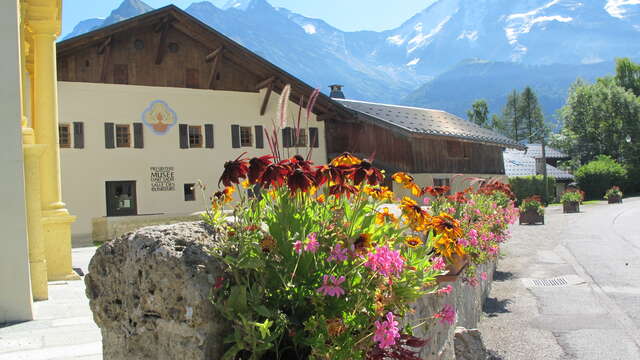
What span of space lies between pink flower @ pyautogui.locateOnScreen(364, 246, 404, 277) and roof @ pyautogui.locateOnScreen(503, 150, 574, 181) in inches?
2061

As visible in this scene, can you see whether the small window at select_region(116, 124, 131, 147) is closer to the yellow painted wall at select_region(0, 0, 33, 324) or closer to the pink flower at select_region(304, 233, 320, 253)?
the yellow painted wall at select_region(0, 0, 33, 324)

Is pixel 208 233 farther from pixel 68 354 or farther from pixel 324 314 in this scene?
pixel 68 354

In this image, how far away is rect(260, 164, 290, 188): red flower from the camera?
2256 millimetres

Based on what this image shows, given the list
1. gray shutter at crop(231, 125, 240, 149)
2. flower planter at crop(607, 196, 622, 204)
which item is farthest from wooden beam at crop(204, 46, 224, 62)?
flower planter at crop(607, 196, 622, 204)

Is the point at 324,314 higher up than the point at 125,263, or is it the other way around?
the point at 125,263

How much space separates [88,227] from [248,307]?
70.9ft

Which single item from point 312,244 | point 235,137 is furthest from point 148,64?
point 312,244

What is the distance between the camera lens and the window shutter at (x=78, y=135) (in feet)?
72.0

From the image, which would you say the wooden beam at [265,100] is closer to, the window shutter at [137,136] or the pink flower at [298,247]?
the window shutter at [137,136]

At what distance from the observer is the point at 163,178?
940 inches

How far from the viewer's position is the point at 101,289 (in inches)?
92.0

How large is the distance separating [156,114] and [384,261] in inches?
887

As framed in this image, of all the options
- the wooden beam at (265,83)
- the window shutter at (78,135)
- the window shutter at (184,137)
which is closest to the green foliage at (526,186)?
the wooden beam at (265,83)

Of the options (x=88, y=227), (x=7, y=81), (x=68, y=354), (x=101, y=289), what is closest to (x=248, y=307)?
(x=101, y=289)
